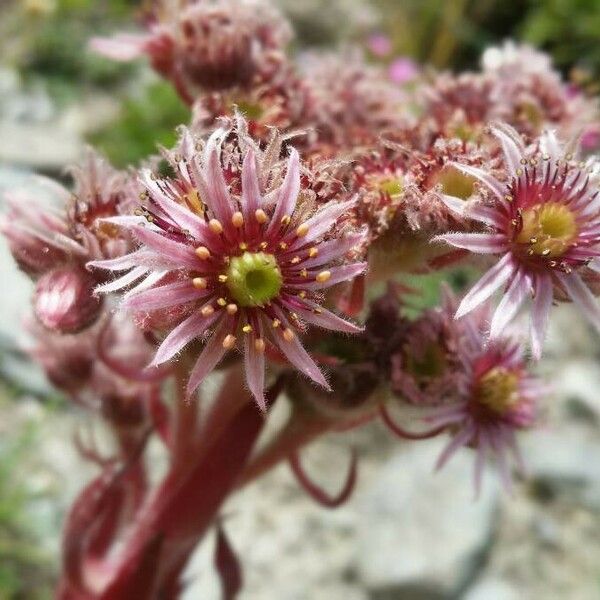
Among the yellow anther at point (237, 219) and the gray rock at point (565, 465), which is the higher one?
the gray rock at point (565, 465)

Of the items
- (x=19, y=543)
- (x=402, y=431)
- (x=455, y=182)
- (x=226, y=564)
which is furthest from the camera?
(x=19, y=543)

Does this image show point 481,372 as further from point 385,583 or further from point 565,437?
point 565,437

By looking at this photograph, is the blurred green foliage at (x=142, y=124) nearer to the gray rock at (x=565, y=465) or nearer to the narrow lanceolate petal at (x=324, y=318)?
the gray rock at (x=565, y=465)

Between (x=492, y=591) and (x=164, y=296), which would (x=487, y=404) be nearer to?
(x=164, y=296)

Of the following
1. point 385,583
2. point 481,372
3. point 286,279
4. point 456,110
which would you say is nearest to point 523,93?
point 456,110

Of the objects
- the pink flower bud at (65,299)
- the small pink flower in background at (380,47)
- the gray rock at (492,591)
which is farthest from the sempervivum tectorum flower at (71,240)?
the small pink flower in background at (380,47)

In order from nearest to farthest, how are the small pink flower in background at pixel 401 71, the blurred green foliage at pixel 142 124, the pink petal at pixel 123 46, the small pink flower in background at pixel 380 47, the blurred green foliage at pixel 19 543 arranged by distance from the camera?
the pink petal at pixel 123 46 < the blurred green foliage at pixel 19 543 < the blurred green foliage at pixel 142 124 < the small pink flower in background at pixel 401 71 < the small pink flower in background at pixel 380 47

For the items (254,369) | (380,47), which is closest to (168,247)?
(254,369)
